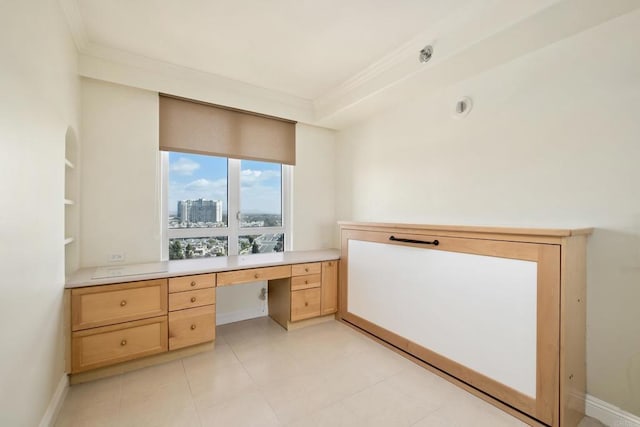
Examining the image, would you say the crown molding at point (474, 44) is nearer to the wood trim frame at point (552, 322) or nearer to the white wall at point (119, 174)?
the wood trim frame at point (552, 322)

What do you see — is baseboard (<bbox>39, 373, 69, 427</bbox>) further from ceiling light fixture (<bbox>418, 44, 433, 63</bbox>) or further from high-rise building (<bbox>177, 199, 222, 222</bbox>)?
ceiling light fixture (<bbox>418, 44, 433, 63</bbox>)

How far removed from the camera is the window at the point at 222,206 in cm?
287

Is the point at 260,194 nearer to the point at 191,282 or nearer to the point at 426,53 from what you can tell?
the point at 191,282

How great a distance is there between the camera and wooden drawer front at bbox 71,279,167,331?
1.95m

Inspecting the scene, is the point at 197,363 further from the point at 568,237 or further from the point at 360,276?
the point at 568,237

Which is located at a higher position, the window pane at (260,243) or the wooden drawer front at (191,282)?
the window pane at (260,243)

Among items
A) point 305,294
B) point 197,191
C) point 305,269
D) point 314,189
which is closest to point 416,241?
point 305,269

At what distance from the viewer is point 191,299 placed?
92.0 inches

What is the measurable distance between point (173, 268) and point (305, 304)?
1.31 metres

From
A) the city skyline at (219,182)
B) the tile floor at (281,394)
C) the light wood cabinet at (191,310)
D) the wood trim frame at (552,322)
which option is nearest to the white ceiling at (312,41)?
the city skyline at (219,182)

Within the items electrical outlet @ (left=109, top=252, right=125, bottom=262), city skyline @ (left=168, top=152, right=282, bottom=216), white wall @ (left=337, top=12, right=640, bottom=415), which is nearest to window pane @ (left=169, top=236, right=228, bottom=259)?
city skyline @ (left=168, top=152, right=282, bottom=216)

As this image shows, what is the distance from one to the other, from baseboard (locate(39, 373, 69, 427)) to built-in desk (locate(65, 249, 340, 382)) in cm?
8

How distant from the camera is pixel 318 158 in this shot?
3693 mm

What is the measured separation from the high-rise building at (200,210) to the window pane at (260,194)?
0.89 ft
